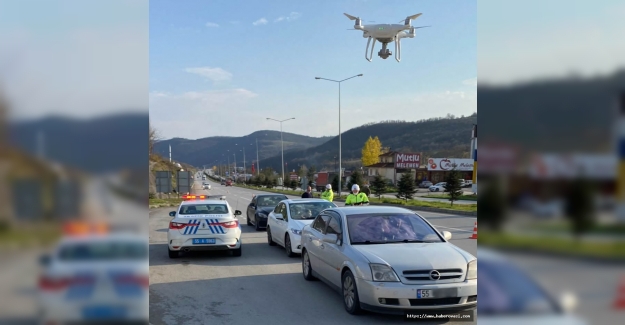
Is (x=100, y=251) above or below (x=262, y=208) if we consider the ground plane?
above

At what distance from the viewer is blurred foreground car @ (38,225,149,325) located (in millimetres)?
1996

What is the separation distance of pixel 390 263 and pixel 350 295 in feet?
2.81

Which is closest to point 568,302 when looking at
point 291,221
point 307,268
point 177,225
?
point 307,268

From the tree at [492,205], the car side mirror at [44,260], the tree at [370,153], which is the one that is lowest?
the car side mirror at [44,260]

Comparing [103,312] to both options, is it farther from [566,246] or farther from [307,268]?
[307,268]

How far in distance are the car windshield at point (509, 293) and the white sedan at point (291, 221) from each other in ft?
28.2

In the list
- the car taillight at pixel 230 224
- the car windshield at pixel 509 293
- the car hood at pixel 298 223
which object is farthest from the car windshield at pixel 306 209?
the car windshield at pixel 509 293

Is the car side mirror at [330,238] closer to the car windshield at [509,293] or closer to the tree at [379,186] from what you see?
the car windshield at [509,293]

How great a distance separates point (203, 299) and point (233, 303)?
1.96 feet

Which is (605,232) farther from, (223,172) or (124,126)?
(223,172)

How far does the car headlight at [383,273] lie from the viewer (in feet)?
18.1

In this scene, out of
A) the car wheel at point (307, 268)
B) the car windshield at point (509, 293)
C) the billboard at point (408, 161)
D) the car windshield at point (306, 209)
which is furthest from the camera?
the billboard at point (408, 161)

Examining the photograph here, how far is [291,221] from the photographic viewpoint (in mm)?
11422

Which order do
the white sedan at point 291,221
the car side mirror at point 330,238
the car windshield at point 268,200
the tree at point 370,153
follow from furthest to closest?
1. the tree at point 370,153
2. the car windshield at point 268,200
3. the white sedan at point 291,221
4. the car side mirror at point 330,238
